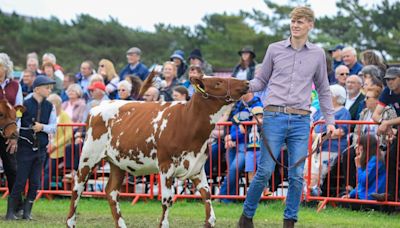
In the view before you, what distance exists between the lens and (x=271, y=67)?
916 cm

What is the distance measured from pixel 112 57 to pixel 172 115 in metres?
42.8

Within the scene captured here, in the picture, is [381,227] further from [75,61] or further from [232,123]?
[75,61]

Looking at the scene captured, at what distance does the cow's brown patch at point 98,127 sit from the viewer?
33.6ft

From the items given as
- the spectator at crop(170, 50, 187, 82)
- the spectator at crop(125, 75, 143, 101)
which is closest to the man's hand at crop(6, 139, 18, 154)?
the spectator at crop(125, 75, 143, 101)

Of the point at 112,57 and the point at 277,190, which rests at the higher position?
the point at 112,57

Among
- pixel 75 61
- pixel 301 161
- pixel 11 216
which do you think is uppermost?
pixel 75 61

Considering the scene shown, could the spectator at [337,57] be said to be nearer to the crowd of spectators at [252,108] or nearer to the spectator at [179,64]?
the crowd of spectators at [252,108]

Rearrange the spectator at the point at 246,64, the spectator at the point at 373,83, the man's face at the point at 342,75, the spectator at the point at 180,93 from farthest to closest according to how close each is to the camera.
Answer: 1. the spectator at the point at 246,64
2. the man's face at the point at 342,75
3. the spectator at the point at 180,93
4. the spectator at the point at 373,83

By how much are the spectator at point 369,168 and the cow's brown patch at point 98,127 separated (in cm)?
411

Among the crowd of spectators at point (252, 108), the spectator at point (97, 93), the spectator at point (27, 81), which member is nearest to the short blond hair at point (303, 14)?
the crowd of spectators at point (252, 108)

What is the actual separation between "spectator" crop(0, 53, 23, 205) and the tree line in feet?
103

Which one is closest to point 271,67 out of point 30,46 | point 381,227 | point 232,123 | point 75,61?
point 381,227

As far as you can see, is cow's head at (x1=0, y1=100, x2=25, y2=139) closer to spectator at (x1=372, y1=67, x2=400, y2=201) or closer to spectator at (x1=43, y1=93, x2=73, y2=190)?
spectator at (x1=43, y1=93, x2=73, y2=190)

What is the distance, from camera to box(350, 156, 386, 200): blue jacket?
12102mm
